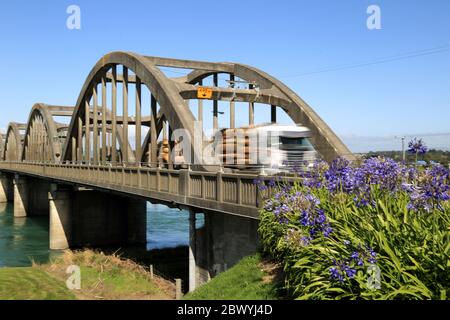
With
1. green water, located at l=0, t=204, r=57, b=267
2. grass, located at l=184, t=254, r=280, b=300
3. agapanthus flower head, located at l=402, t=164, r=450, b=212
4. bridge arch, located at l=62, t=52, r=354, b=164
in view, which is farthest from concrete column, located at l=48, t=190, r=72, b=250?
agapanthus flower head, located at l=402, t=164, r=450, b=212

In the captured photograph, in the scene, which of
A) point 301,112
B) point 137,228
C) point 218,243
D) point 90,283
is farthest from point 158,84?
point 137,228

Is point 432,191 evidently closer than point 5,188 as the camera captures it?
Yes

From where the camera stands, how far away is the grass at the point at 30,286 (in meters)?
19.1

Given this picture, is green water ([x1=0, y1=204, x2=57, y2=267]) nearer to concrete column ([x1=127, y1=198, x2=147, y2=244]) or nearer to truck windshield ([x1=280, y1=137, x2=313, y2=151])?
concrete column ([x1=127, y1=198, x2=147, y2=244])

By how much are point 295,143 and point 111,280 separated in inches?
493

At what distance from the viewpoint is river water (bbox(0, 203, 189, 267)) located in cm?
3534

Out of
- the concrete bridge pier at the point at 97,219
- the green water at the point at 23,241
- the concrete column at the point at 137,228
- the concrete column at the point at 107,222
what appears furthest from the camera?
the concrete column at the point at 137,228

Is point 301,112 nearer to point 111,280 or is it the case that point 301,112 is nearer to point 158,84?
point 158,84

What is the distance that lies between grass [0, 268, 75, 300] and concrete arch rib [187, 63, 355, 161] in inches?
517

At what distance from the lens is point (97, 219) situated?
135ft

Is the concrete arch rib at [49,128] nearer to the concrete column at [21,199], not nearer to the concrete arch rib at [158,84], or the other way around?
the concrete column at [21,199]

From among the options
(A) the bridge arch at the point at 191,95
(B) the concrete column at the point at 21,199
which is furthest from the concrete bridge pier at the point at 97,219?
(B) the concrete column at the point at 21,199

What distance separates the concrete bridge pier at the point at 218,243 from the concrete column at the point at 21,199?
2069 inches

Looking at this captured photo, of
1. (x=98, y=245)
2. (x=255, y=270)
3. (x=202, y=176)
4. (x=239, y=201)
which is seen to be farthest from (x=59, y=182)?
(x=255, y=270)
